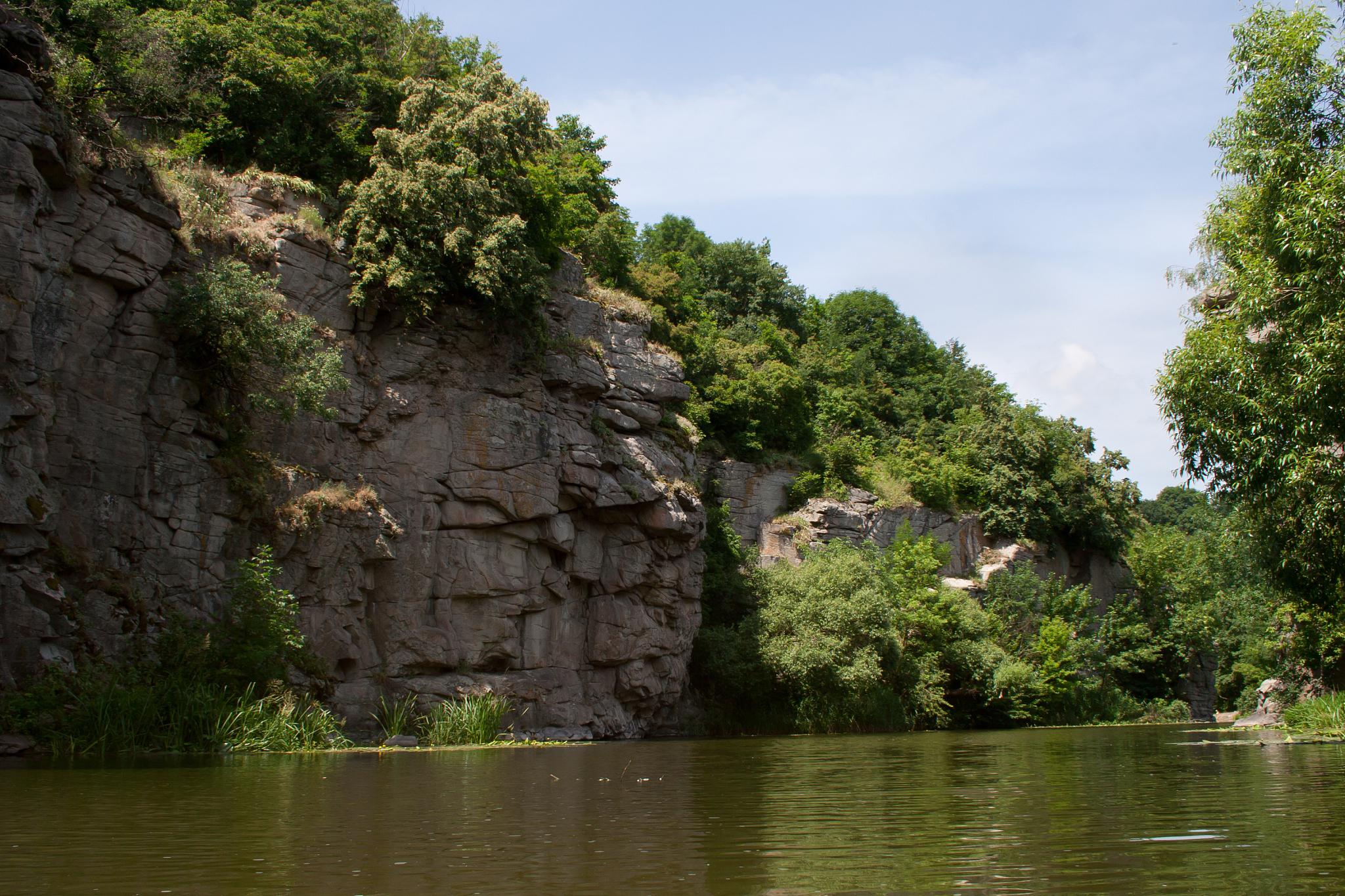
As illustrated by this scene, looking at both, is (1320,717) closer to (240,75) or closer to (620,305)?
(620,305)

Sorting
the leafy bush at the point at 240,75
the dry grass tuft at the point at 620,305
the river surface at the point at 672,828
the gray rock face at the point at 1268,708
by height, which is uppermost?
the leafy bush at the point at 240,75

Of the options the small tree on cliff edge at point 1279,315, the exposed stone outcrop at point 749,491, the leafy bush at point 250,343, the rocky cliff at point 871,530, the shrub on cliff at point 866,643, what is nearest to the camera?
the small tree on cliff edge at point 1279,315

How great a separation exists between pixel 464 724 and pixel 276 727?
5.97m

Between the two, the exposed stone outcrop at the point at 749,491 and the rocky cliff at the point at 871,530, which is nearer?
the exposed stone outcrop at the point at 749,491

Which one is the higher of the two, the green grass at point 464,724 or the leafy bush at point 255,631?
the leafy bush at point 255,631

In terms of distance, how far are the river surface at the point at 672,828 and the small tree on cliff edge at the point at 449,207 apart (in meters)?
16.3

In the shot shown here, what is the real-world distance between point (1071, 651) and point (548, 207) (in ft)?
96.9

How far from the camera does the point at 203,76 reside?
2978cm

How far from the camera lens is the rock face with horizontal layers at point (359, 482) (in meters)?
19.9

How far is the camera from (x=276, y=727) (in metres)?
19.7

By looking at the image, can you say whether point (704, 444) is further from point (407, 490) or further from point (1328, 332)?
point (1328, 332)

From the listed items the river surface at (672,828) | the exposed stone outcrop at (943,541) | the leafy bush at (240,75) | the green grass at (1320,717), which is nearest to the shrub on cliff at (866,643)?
the exposed stone outcrop at (943,541)

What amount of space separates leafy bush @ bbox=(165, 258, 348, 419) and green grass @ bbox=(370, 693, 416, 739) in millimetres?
7446

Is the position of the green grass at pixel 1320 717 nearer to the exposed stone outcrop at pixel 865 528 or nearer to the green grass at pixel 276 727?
the exposed stone outcrop at pixel 865 528
